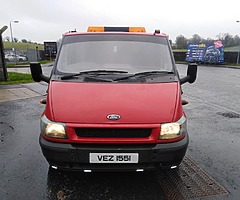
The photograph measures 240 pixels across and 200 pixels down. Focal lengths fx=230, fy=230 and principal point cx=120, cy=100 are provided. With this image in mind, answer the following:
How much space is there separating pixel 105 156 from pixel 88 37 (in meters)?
2.15

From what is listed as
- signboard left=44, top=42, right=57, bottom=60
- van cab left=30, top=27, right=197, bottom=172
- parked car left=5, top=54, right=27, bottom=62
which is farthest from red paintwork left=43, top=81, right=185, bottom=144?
signboard left=44, top=42, right=57, bottom=60

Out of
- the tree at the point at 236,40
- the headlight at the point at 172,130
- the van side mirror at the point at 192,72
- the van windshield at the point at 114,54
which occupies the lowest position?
the headlight at the point at 172,130

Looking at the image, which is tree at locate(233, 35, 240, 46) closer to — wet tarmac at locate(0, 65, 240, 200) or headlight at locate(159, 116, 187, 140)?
wet tarmac at locate(0, 65, 240, 200)

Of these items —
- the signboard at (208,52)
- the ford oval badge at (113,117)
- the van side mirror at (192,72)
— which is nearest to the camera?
the ford oval badge at (113,117)

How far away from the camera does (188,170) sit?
3615mm

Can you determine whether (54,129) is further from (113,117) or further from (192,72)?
(192,72)

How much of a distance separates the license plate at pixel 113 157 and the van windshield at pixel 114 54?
A: 1.38m

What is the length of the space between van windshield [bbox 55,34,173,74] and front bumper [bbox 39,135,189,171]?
1.29 meters

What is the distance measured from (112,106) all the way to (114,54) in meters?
1.29

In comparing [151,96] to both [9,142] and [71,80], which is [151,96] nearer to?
[71,80]

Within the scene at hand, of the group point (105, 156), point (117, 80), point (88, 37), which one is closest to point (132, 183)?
point (105, 156)

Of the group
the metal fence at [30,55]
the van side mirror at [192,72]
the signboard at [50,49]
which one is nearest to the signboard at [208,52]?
the signboard at [50,49]

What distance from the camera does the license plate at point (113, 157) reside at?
8.88 feet

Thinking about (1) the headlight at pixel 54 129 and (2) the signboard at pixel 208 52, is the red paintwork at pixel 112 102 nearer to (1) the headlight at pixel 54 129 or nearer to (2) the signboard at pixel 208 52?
(1) the headlight at pixel 54 129
